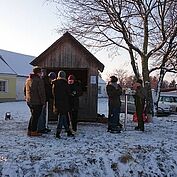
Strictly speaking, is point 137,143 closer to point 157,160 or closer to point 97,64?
point 157,160

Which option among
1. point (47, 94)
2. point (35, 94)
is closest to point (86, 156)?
point (35, 94)

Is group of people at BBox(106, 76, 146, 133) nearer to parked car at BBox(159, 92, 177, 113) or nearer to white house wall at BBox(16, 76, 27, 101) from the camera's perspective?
parked car at BBox(159, 92, 177, 113)

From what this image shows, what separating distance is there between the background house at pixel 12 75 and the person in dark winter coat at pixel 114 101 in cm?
2866

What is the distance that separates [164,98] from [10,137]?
803 inches

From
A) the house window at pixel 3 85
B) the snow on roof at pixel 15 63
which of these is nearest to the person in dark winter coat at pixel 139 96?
the house window at pixel 3 85

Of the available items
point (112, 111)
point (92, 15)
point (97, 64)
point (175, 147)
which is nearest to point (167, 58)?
point (92, 15)

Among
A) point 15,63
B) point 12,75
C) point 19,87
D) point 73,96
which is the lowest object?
point 73,96

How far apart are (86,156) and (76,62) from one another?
7.19 metres

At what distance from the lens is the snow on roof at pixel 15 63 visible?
41656 mm

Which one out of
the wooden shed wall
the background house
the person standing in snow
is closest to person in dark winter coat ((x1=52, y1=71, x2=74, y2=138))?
the person standing in snow

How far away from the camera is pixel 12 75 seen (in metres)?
40.8

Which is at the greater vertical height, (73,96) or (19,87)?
(19,87)

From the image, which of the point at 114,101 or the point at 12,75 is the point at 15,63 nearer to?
the point at 12,75

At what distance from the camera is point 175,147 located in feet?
33.2
